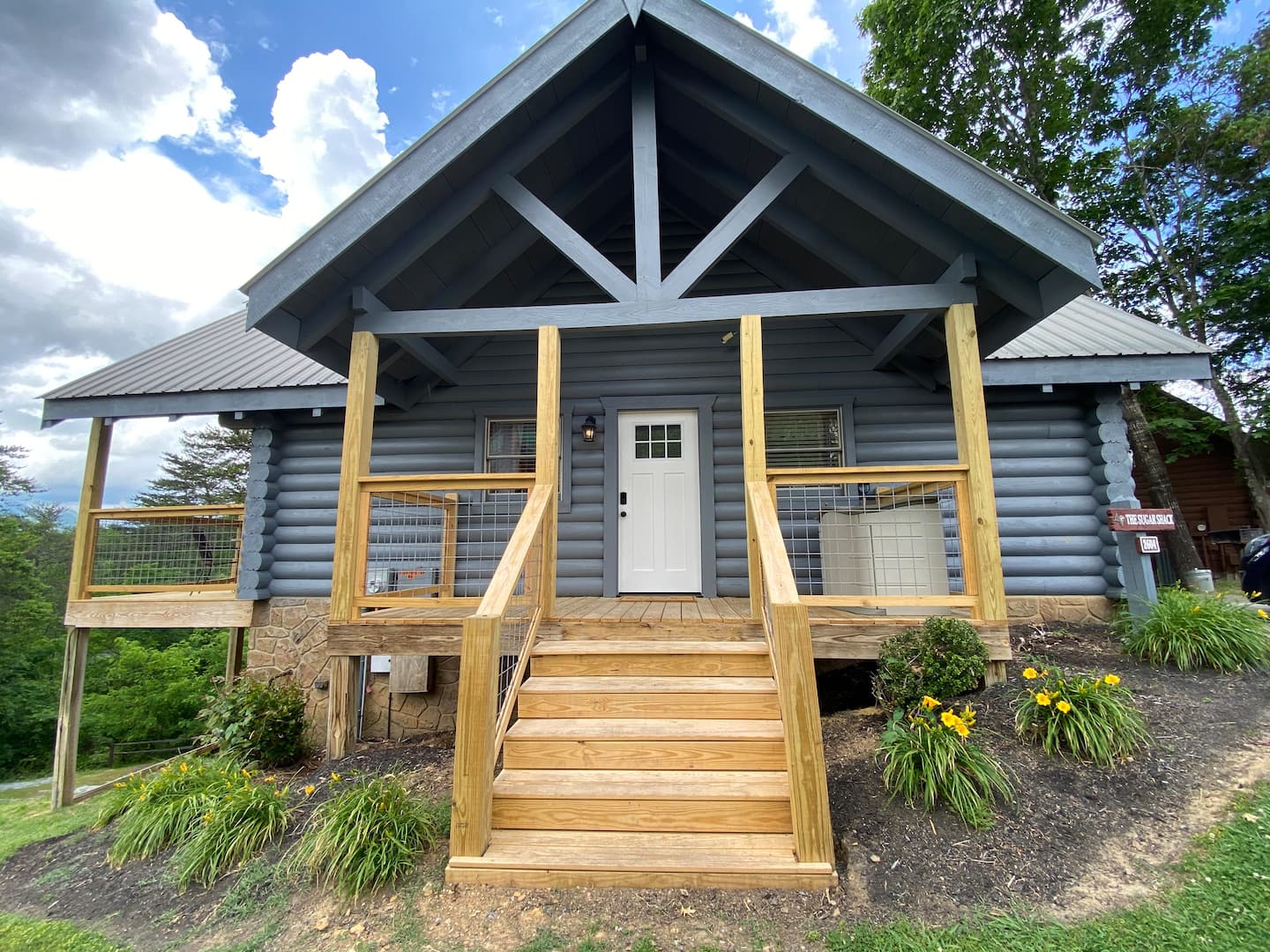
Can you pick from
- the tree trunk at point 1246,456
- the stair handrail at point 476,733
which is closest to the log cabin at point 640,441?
the stair handrail at point 476,733

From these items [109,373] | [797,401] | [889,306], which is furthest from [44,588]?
[889,306]

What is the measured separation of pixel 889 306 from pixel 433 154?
337 centimetres

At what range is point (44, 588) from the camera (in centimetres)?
1612

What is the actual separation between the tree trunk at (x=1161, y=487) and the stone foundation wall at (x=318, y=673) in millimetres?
11130

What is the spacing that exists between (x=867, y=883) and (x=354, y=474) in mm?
3897

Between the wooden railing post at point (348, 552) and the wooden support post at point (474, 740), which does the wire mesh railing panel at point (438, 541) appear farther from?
the wooden support post at point (474, 740)

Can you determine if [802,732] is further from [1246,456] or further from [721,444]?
[1246,456]

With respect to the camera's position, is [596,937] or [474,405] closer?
[596,937]

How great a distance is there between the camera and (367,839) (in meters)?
2.68

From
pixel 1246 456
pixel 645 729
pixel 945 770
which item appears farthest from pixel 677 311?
pixel 1246 456

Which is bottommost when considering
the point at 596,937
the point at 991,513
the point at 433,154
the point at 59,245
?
the point at 596,937

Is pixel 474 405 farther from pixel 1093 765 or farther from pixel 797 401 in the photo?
pixel 1093 765

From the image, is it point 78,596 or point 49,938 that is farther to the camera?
point 78,596

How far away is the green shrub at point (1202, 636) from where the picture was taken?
3871 mm
